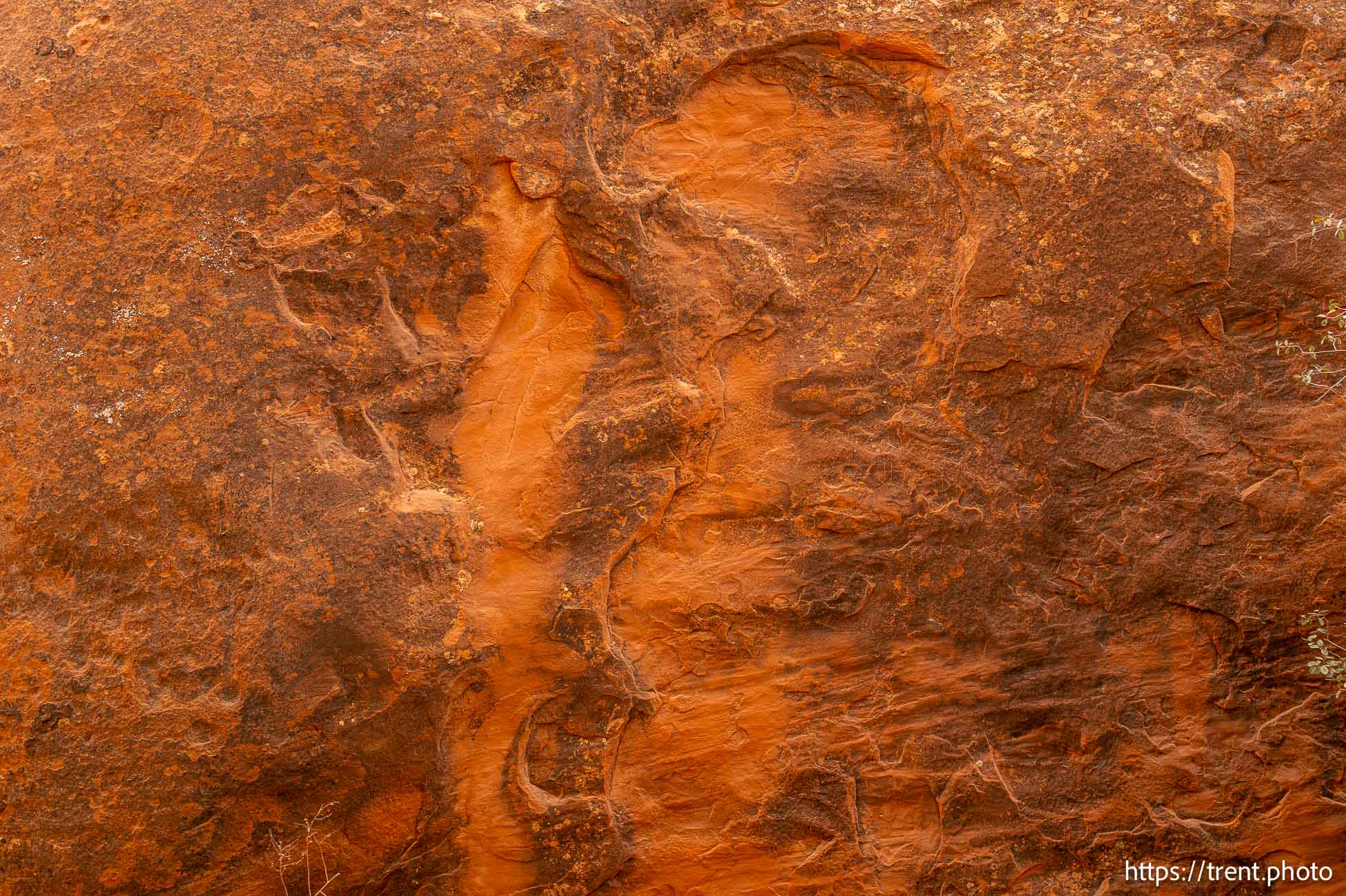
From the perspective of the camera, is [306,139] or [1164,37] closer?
[306,139]

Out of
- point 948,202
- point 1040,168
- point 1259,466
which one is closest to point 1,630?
point 948,202

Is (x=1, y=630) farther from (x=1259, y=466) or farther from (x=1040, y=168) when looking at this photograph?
(x=1259, y=466)

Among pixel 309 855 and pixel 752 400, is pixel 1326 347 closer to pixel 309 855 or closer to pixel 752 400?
pixel 752 400

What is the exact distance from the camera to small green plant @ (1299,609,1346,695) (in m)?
3.02

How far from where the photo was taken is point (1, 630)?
2695mm

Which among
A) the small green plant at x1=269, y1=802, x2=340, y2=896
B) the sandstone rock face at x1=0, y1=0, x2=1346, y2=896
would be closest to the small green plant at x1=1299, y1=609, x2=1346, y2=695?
the sandstone rock face at x1=0, y1=0, x2=1346, y2=896

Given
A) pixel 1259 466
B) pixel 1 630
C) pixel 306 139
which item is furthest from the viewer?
pixel 1259 466

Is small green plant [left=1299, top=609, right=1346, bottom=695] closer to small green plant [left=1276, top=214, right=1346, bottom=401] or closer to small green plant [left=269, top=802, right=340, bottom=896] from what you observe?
small green plant [left=1276, top=214, right=1346, bottom=401]

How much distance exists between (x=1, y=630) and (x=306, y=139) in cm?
153

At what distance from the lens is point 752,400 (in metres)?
3.08

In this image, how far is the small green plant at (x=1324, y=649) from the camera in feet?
9.91

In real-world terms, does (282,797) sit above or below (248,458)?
below

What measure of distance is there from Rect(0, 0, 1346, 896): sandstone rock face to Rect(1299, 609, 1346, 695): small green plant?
5 centimetres

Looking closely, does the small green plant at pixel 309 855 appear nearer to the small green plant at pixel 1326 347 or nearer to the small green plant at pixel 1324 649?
the small green plant at pixel 1324 649
